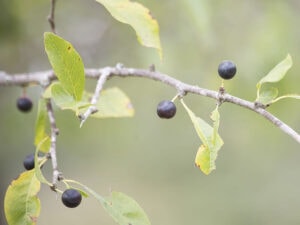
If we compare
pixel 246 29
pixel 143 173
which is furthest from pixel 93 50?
pixel 143 173

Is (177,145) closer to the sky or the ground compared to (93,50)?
closer to the sky

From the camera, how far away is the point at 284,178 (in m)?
5.45

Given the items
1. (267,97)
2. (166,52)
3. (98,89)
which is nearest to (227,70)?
A: (267,97)

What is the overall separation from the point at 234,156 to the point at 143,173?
55.6 inches

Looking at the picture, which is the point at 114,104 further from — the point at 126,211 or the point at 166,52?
the point at 166,52

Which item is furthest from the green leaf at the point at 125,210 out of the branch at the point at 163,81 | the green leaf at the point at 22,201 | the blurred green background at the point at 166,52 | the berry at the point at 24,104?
the berry at the point at 24,104

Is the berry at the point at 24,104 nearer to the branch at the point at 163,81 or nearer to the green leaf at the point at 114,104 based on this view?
the branch at the point at 163,81

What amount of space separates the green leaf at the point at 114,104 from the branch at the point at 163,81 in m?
0.05

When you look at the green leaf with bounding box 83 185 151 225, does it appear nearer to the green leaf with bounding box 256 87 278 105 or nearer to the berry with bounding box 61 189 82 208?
the berry with bounding box 61 189 82 208

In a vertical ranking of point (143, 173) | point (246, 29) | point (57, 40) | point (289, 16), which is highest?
point (143, 173)

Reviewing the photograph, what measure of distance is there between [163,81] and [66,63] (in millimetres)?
318

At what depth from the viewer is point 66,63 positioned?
0.99 meters

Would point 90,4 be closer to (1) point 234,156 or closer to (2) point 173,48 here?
(2) point 173,48

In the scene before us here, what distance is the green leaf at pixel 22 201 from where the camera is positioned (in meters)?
1.03
